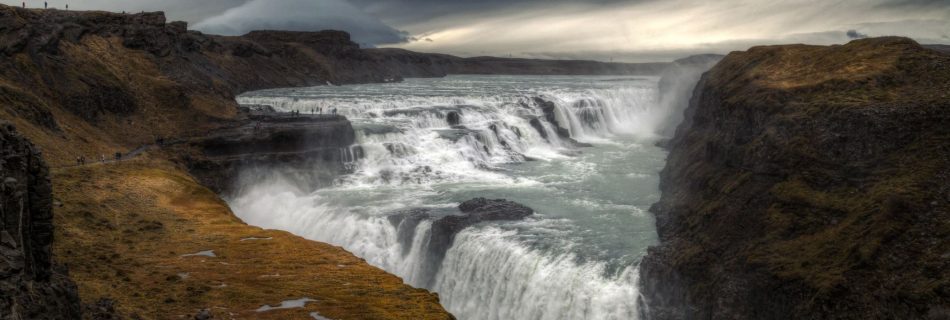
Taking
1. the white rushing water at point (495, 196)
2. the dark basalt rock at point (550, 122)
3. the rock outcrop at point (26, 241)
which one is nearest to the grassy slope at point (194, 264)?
the rock outcrop at point (26, 241)

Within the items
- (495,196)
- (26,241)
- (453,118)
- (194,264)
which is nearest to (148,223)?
(194,264)

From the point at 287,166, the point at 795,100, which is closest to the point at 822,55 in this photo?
the point at 795,100

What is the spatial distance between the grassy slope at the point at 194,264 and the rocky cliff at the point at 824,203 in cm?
760

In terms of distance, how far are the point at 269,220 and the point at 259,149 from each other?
763 centimetres

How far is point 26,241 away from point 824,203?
16620 mm

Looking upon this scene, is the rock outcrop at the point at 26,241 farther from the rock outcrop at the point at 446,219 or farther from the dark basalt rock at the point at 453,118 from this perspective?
the dark basalt rock at the point at 453,118

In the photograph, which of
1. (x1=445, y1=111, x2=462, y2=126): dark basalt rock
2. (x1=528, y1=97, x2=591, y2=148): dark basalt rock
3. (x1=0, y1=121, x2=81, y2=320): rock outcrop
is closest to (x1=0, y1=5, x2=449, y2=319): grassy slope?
(x1=0, y1=121, x2=81, y2=320): rock outcrop

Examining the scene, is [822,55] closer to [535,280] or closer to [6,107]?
[535,280]

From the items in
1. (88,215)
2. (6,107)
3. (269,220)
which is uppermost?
(6,107)

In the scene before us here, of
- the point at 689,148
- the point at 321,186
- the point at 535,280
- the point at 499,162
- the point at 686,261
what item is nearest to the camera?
the point at 686,261

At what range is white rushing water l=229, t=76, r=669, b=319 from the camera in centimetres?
2038

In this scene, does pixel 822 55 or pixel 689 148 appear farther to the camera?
pixel 689 148

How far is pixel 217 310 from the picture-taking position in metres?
14.7

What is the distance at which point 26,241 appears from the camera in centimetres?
972
